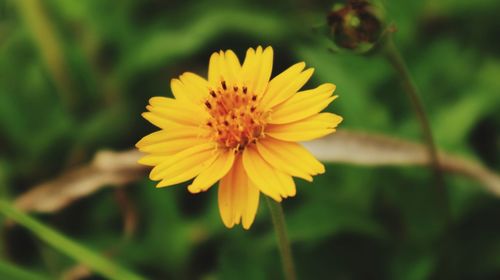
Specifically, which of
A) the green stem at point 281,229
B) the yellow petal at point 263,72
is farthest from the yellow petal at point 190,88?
the green stem at point 281,229

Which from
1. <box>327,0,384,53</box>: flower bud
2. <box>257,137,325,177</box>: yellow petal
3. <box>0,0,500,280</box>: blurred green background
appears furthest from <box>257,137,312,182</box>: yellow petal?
<box>0,0,500,280</box>: blurred green background

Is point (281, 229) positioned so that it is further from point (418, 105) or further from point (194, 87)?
point (418, 105)

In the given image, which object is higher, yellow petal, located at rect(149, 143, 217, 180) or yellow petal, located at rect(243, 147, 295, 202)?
yellow petal, located at rect(149, 143, 217, 180)

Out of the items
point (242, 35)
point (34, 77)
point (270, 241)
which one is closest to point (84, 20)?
point (34, 77)

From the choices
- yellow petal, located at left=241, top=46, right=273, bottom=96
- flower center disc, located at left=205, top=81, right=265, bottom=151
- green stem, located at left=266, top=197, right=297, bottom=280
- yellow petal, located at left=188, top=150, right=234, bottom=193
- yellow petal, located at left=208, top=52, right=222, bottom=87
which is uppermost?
yellow petal, located at left=208, top=52, right=222, bottom=87

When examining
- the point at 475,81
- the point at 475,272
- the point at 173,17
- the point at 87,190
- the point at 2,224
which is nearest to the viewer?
the point at 87,190

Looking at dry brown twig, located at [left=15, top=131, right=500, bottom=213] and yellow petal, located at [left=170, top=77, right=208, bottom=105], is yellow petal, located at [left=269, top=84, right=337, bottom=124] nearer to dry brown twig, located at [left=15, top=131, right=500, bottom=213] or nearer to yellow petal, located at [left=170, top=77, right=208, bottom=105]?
yellow petal, located at [left=170, top=77, right=208, bottom=105]

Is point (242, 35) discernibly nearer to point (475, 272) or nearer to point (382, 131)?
point (382, 131)
